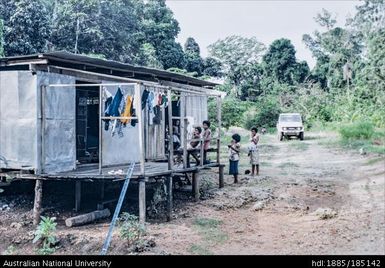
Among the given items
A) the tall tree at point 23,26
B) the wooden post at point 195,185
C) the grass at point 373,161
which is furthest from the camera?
the tall tree at point 23,26

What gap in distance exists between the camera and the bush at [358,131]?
2303 cm

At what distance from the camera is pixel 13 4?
20094 mm

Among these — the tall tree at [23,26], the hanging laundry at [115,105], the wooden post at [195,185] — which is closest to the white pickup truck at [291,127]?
the tall tree at [23,26]

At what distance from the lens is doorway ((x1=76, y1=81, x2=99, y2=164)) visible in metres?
11.6

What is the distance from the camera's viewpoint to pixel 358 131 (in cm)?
2345

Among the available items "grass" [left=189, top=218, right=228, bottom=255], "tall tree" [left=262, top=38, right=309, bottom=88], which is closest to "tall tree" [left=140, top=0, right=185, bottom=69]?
"tall tree" [left=262, top=38, right=309, bottom=88]

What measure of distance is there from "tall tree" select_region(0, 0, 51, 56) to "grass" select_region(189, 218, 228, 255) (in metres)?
14.0

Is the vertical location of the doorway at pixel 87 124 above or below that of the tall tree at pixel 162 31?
below

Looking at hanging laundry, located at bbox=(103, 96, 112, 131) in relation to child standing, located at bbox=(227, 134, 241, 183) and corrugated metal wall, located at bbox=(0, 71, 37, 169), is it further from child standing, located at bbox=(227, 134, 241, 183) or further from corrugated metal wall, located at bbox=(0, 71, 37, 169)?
child standing, located at bbox=(227, 134, 241, 183)

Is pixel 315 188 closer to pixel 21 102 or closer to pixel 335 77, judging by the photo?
pixel 21 102

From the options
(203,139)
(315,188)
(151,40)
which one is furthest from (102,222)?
(151,40)

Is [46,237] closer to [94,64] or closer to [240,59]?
[94,64]

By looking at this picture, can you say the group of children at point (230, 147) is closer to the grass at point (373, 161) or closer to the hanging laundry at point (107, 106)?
the hanging laundry at point (107, 106)

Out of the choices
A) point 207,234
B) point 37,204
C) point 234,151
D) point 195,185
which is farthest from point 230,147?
point 37,204
